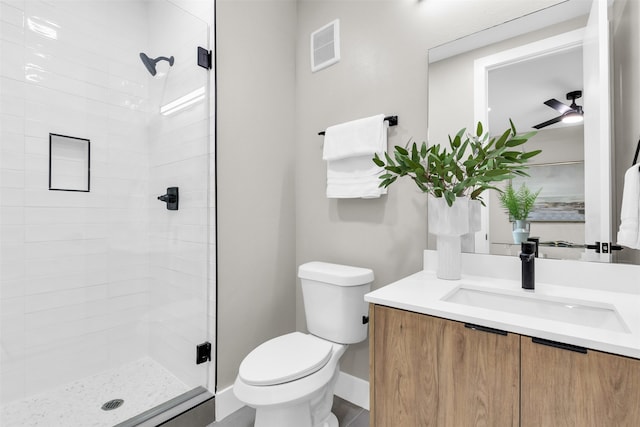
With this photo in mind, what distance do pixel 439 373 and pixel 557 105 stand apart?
1.10 metres

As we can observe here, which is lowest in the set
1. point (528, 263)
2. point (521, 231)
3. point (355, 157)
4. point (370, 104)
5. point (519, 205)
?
point (528, 263)

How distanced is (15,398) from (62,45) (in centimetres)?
193

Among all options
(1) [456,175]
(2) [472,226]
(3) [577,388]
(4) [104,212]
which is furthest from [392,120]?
(4) [104,212]

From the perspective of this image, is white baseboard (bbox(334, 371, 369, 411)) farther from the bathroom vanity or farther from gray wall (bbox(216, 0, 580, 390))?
the bathroom vanity

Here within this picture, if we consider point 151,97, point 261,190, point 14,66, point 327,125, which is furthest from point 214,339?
point 14,66

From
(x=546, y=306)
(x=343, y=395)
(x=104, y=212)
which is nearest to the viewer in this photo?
(x=546, y=306)

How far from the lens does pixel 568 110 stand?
4.03 feet

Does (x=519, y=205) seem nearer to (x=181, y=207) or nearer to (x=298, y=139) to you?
(x=298, y=139)

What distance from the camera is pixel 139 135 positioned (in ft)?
7.11

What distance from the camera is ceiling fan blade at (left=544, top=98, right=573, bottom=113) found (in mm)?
1231

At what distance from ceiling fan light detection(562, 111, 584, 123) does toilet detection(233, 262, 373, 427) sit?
40.1 inches

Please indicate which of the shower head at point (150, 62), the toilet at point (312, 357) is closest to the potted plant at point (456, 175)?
the toilet at point (312, 357)

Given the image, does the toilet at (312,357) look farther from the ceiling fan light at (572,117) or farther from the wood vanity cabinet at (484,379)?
the ceiling fan light at (572,117)

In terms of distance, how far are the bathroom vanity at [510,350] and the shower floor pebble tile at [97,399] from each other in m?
1.30
